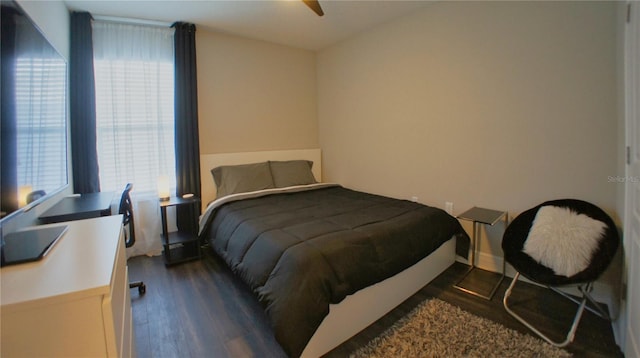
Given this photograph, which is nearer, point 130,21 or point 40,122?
point 40,122

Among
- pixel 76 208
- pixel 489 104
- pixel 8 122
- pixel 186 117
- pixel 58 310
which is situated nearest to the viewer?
pixel 58 310

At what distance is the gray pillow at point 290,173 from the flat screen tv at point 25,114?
224 cm

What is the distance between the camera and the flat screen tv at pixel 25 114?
1042 millimetres

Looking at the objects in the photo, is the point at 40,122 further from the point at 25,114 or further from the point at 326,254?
the point at 326,254

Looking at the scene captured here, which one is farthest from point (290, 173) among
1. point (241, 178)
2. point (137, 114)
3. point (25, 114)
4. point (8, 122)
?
point (8, 122)

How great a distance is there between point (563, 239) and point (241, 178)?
290 centimetres

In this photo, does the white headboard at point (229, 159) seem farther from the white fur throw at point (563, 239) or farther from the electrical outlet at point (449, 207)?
the white fur throw at point (563, 239)

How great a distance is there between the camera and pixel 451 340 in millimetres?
1763

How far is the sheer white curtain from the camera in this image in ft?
9.78

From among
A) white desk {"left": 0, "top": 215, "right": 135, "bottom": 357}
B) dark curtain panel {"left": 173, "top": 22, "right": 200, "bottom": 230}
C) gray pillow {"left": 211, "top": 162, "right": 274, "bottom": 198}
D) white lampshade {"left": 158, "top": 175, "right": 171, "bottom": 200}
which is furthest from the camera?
gray pillow {"left": 211, "top": 162, "right": 274, "bottom": 198}

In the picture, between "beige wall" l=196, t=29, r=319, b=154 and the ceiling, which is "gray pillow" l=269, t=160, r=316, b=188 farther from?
the ceiling

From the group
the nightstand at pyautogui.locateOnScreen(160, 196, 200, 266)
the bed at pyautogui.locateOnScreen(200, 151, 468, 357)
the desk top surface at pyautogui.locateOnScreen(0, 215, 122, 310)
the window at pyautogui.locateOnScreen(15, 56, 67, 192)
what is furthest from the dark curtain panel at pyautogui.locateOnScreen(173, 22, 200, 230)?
the desk top surface at pyautogui.locateOnScreen(0, 215, 122, 310)

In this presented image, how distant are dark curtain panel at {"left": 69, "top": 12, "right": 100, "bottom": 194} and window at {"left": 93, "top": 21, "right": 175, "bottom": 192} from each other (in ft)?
0.33

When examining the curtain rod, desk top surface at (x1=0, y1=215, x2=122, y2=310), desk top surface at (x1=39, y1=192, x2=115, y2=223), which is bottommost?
desk top surface at (x1=0, y1=215, x2=122, y2=310)
